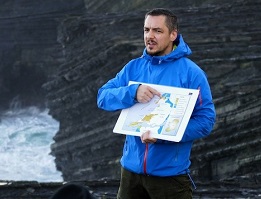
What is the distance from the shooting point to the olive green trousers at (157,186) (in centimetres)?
379

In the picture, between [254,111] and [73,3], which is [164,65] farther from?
[73,3]

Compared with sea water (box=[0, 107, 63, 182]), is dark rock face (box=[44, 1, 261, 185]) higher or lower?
higher

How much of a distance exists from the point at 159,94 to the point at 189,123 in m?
0.22

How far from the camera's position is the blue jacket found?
3760 mm

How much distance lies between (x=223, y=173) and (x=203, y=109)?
212 inches

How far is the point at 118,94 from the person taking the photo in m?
3.87

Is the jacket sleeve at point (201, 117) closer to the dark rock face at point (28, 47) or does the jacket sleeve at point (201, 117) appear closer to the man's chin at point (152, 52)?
the man's chin at point (152, 52)

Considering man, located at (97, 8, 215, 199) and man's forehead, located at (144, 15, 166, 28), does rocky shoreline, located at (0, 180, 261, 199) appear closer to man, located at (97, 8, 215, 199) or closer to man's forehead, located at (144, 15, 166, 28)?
man, located at (97, 8, 215, 199)

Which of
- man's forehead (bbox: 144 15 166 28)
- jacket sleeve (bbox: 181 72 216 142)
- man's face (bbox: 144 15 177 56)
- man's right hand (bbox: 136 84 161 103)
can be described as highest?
man's forehead (bbox: 144 15 166 28)

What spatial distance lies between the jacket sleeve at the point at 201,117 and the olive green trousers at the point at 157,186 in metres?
0.24

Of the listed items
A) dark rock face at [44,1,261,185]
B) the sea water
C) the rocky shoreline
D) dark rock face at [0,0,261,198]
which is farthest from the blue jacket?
the sea water

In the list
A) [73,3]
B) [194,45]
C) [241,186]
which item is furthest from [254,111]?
[73,3]

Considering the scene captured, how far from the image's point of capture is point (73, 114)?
55.3ft

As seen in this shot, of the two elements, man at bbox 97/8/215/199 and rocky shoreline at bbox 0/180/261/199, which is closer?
man at bbox 97/8/215/199
